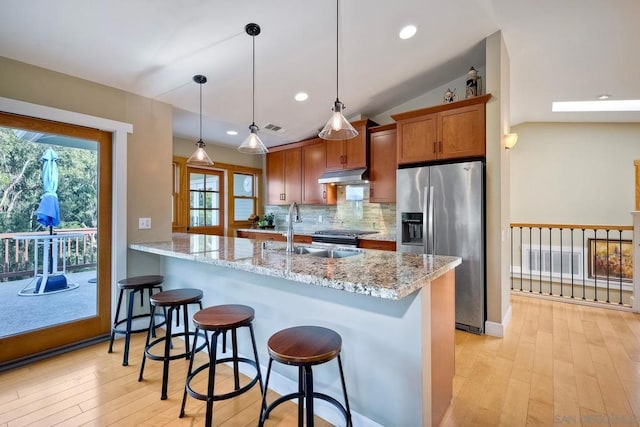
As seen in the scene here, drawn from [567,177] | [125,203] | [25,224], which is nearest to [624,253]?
[567,177]

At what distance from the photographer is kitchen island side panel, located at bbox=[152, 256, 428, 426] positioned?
1.43m

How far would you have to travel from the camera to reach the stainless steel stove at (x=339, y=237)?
4.14 meters

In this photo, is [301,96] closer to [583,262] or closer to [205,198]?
[205,198]

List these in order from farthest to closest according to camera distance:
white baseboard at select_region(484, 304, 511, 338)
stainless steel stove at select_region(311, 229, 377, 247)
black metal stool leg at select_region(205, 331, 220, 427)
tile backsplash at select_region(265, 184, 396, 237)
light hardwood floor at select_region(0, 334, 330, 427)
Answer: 1. tile backsplash at select_region(265, 184, 396, 237)
2. stainless steel stove at select_region(311, 229, 377, 247)
3. white baseboard at select_region(484, 304, 511, 338)
4. light hardwood floor at select_region(0, 334, 330, 427)
5. black metal stool leg at select_region(205, 331, 220, 427)

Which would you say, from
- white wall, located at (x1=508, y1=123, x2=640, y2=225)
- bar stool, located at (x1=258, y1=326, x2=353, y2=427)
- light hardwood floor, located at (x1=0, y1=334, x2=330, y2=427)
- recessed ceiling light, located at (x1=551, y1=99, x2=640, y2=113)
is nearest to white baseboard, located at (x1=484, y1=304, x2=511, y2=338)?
light hardwood floor, located at (x1=0, y1=334, x2=330, y2=427)

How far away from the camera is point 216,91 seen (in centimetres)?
327

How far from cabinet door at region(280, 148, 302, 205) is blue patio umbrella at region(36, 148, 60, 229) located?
3233 millimetres

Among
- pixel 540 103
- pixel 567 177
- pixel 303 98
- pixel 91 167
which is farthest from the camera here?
pixel 567 177

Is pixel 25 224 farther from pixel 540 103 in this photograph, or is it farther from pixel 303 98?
pixel 540 103

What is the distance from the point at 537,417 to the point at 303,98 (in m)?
3.74

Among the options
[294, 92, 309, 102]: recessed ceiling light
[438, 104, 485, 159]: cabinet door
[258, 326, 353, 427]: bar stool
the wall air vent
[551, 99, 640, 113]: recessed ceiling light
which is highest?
[551, 99, 640, 113]: recessed ceiling light

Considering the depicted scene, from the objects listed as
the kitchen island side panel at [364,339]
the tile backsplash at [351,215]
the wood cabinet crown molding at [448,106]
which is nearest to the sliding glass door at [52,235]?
the kitchen island side panel at [364,339]

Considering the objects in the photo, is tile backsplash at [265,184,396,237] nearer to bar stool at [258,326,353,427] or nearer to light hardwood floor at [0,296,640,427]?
light hardwood floor at [0,296,640,427]

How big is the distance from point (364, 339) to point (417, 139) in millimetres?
2710
